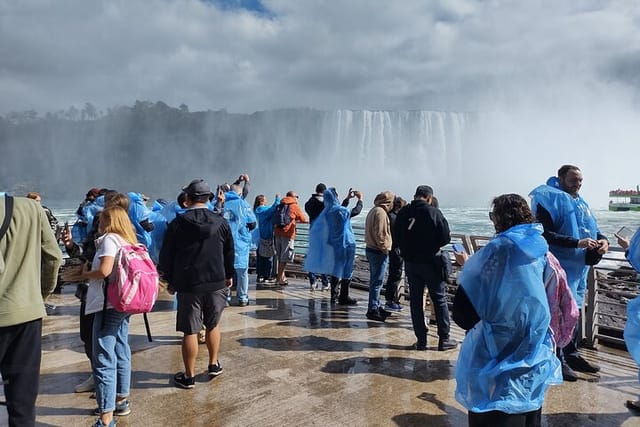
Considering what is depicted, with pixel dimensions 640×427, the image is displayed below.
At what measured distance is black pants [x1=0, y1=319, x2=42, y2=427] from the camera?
2.21 metres

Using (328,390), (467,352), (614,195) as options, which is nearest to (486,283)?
(467,352)

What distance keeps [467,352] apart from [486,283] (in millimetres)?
375

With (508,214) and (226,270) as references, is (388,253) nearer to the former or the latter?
(226,270)

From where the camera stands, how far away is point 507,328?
6.53 ft

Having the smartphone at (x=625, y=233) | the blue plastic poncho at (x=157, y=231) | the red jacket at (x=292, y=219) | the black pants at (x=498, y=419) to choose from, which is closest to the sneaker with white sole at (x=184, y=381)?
the black pants at (x=498, y=419)

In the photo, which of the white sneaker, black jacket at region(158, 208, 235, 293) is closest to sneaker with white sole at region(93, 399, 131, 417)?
the white sneaker

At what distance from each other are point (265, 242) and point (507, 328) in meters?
6.04

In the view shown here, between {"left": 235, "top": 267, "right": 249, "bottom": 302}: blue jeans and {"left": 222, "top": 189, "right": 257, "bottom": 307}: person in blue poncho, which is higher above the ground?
{"left": 222, "top": 189, "right": 257, "bottom": 307}: person in blue poncho

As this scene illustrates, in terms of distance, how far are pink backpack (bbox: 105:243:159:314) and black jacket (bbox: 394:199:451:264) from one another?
97.5 inches

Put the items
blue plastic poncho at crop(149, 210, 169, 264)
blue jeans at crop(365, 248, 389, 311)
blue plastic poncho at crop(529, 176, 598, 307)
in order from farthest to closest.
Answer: blue plastic poncho at crop(149, 210, 169, 264) < blue jeans at crop(365, 248, 389, 311) < blue plastic poncho at crop(529, 176, 598, 307)

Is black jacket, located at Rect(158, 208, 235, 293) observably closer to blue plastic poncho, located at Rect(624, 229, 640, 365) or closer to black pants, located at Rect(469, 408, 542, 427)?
black pants, located at Rect(469, 408, 542, 427)

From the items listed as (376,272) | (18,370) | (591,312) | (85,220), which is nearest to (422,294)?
(376,272)

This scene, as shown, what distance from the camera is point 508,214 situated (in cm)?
215

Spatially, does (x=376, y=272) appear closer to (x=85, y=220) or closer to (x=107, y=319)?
(x=107, y=319)
